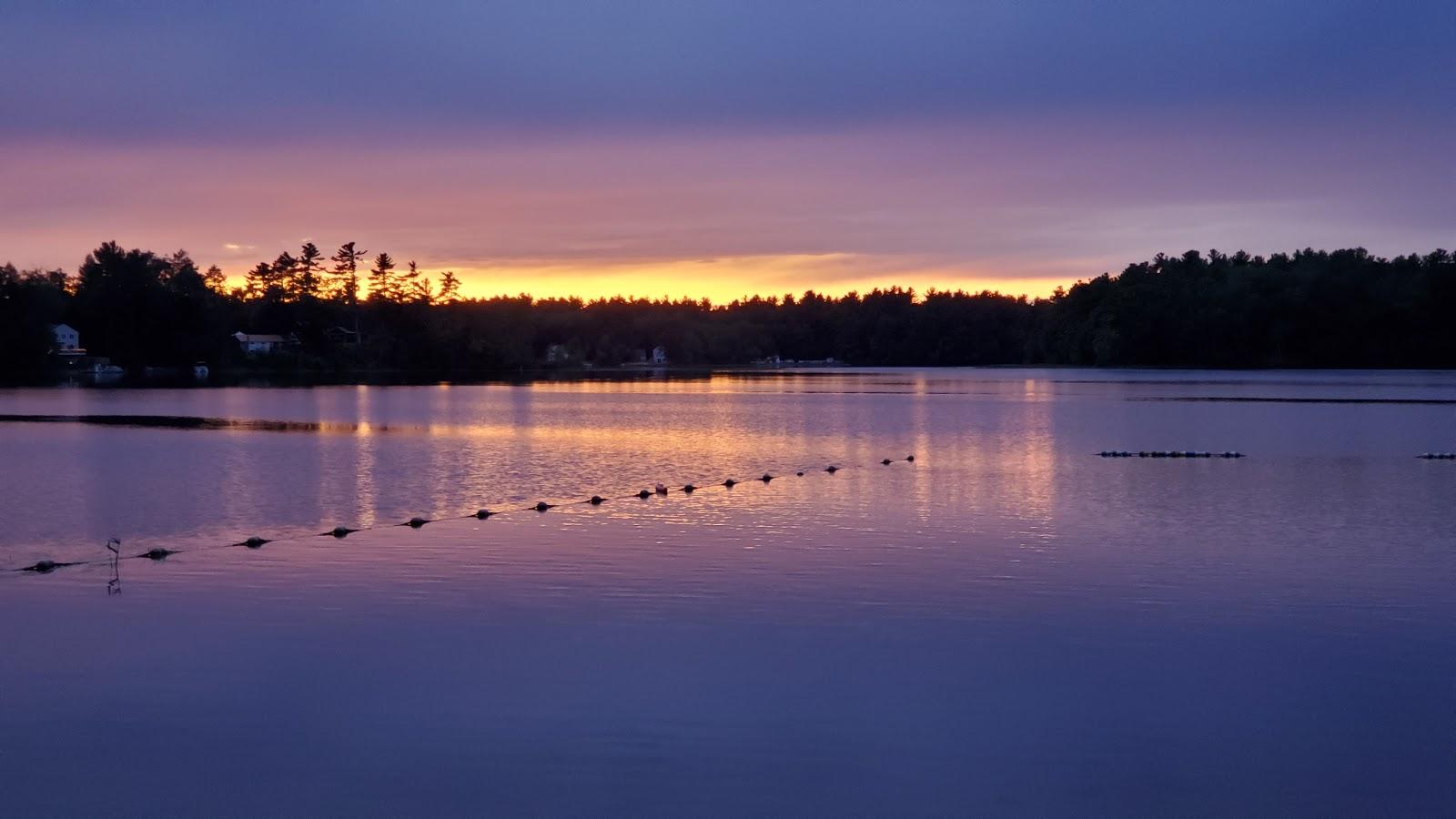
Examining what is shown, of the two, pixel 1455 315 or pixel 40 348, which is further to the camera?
pixel 1455 315

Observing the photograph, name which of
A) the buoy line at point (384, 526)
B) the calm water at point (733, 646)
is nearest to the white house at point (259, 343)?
the calm water at point (733, 646)

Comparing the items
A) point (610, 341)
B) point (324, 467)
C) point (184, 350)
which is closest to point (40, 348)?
point (184, 350)

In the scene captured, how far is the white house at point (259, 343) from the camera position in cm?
10019

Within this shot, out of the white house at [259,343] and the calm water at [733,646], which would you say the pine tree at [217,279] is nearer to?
the white house at [259,343]

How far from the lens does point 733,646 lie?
30.8 ft

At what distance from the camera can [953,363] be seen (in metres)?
161

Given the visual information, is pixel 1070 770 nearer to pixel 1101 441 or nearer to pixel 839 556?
pixel 839 556

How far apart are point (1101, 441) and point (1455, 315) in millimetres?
80691

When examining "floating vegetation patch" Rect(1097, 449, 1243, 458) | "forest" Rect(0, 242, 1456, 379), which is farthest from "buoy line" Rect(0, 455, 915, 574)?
"forest" Rect(0, 242, 1456, 379)

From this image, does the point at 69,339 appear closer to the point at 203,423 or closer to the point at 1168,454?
the point at 203,423

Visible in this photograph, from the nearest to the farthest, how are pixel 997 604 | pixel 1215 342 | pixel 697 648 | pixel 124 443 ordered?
pixel 697 648 → pixel 997 604 → pixel 124 443 → pixel 1215 342

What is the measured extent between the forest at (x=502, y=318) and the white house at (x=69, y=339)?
2.62 ft

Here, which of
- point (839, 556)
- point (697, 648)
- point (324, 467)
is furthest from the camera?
point (324, 467)

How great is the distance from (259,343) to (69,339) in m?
15.5
